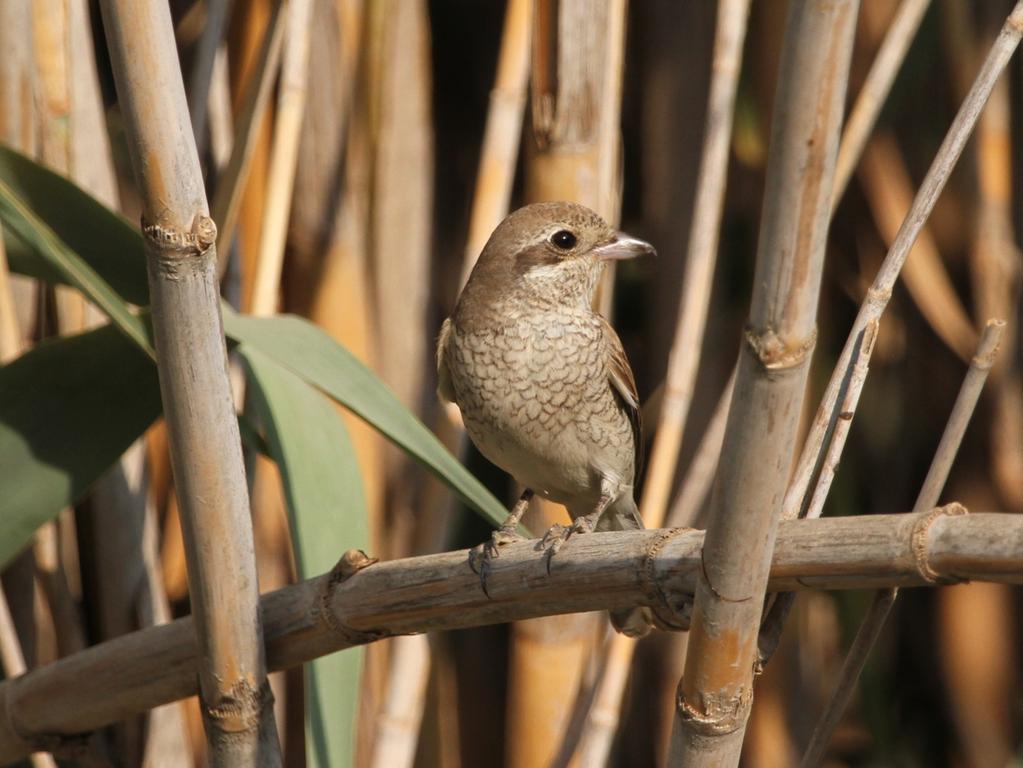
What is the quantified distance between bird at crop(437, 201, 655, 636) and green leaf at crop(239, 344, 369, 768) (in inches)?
21.2

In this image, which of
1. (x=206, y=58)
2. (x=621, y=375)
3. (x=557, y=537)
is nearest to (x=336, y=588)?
(x=557, y=537)

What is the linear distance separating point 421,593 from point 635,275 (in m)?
2.01

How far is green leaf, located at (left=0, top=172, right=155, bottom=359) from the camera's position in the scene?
152cm

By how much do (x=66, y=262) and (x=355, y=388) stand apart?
1.32 feet

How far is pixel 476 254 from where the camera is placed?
2377 mm

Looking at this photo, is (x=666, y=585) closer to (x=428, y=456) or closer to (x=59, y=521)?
(x=428, y=456)

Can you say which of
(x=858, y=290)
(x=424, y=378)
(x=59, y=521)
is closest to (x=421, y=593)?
(x=59, y=521)

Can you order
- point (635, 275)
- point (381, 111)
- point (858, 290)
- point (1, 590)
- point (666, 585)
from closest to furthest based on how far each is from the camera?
point (666, 585) → point (1, 590) → point (381, 111) → point (858, 290) → point (635, 275)

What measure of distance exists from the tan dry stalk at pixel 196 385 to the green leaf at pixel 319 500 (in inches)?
3.2

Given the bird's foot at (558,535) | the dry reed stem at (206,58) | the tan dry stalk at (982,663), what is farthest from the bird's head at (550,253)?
the tan dry stalk at (982,663)

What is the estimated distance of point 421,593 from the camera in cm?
142

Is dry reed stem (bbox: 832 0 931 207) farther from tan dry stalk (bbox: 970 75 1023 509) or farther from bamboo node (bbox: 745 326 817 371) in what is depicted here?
bamboo node (bbox: 745 326 817 371)

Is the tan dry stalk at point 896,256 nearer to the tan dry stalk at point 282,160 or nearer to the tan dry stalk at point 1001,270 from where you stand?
the tan dry stalk at point 282,160

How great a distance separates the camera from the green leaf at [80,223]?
1654 millimetres
